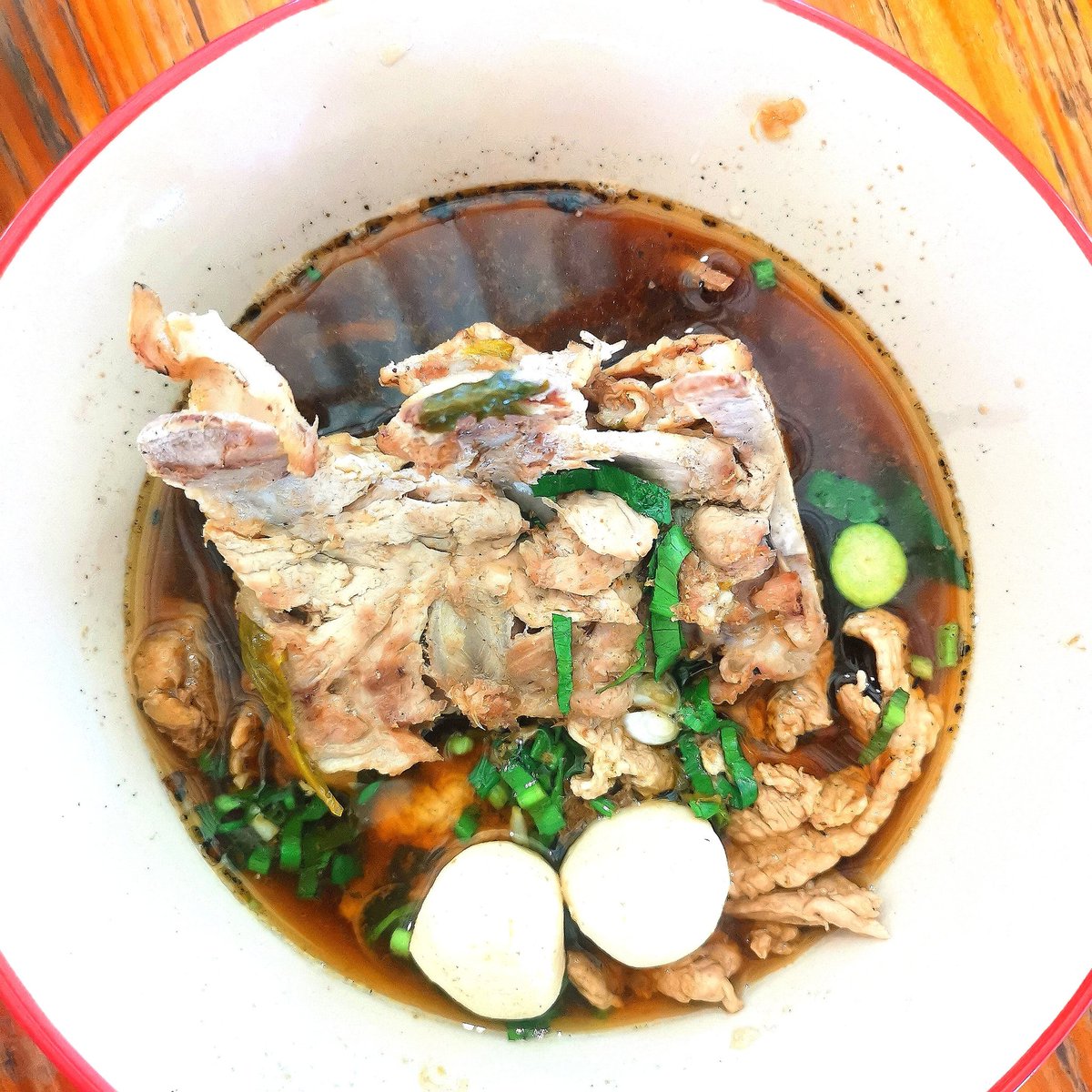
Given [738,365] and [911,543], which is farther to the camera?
[911,543]

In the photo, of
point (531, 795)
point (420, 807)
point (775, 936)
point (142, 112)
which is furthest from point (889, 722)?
point (142, 112)

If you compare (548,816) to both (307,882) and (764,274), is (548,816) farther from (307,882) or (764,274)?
(764,274)

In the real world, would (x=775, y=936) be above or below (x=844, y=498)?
below

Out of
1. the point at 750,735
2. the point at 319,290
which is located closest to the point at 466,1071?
the point at 750,735

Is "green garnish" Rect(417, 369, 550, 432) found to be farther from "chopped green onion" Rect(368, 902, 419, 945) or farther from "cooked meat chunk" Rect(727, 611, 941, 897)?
"chopped green onion" Rect(368, 902, 419, 945)

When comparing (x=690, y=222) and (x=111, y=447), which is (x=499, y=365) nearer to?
(x=690, y=222)

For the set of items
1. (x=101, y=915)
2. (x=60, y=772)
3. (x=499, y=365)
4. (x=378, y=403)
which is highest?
(x=378, y=403)
